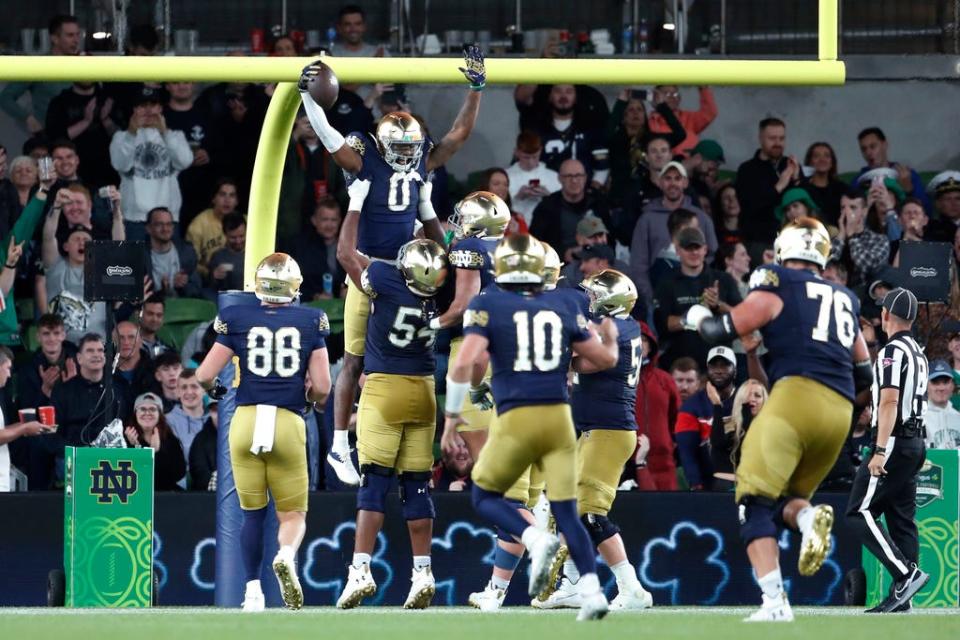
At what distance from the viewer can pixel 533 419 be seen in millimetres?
10148

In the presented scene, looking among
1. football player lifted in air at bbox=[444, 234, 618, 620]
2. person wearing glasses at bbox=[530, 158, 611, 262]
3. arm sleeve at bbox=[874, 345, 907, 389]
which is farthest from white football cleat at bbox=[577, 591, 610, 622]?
person wearing glasses at bbox=[530, 158, 611, 262]

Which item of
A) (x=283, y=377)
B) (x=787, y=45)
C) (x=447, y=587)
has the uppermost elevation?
(x=787, y=45)

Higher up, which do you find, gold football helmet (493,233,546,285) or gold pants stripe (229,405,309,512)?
gold football helmet (493,233,546,285)

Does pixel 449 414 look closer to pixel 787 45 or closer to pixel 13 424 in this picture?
pixel 13 424

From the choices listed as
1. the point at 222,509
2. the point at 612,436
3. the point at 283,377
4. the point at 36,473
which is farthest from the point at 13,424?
Answer: the point at 612,436

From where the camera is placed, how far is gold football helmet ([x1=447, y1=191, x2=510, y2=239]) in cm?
1189

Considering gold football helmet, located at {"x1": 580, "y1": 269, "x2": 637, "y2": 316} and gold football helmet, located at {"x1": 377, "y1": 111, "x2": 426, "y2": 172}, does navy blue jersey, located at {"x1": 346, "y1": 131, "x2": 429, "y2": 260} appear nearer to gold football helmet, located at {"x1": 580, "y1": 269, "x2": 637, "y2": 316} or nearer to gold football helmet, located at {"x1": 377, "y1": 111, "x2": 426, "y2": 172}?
gold football helmet, located at {"x1": 377, "y1": 111, "x2": 426, "y2": 172}

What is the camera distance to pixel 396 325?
1187 centimetres

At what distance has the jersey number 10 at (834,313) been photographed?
402 inches

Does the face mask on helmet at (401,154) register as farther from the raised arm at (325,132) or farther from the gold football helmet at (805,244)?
the gold football helmet at (805,244)

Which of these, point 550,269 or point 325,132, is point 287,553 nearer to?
point 550,269

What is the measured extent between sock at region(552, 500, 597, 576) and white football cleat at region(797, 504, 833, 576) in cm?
108

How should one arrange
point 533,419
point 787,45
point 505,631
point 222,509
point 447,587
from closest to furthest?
point 505,631 → point 533,419 → point 222,509 → point 447,587 → point 787,45

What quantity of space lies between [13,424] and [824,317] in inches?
264
